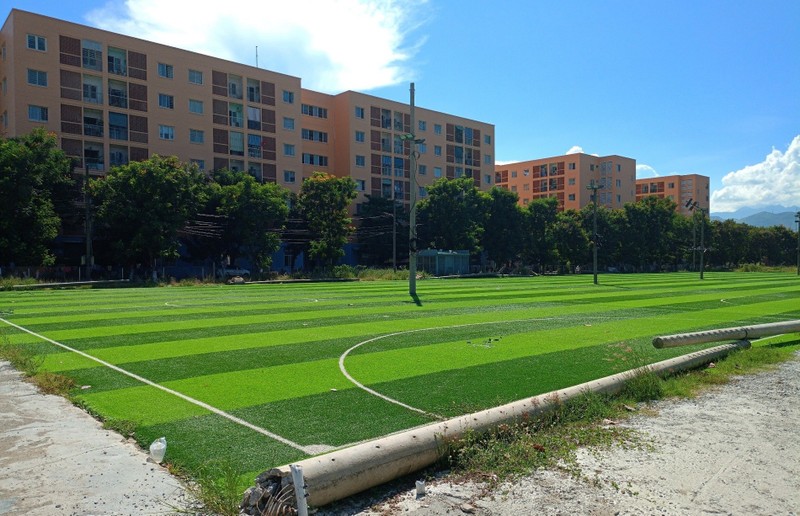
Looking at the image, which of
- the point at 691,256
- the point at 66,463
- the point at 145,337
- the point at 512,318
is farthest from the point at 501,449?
the point at 691,256

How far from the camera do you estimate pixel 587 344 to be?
13055 millimetres

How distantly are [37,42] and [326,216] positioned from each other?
29652 mm

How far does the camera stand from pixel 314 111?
7762 cm

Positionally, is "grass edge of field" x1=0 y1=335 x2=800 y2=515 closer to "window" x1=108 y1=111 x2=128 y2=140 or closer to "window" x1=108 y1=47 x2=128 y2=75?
"window" x1=108 y1=111 x2=128 y2=140

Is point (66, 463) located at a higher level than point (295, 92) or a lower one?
lower

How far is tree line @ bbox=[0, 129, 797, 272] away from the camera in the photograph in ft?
144

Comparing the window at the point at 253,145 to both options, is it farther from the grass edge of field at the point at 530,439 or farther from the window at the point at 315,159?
the grass edge of field at the point at 530,439

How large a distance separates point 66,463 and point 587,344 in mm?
10470

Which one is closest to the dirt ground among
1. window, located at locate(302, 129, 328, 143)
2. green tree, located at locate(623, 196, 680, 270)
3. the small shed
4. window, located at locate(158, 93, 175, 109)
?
the small shed

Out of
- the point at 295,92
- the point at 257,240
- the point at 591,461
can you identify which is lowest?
the point at 591,461

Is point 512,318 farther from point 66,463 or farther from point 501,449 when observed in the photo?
point 66,463

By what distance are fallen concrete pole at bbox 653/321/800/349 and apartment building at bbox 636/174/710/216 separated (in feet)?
444

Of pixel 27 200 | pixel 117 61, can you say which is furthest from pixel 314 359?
pixel 117 61

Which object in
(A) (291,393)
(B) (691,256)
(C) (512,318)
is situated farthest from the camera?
(B) (691,256)
